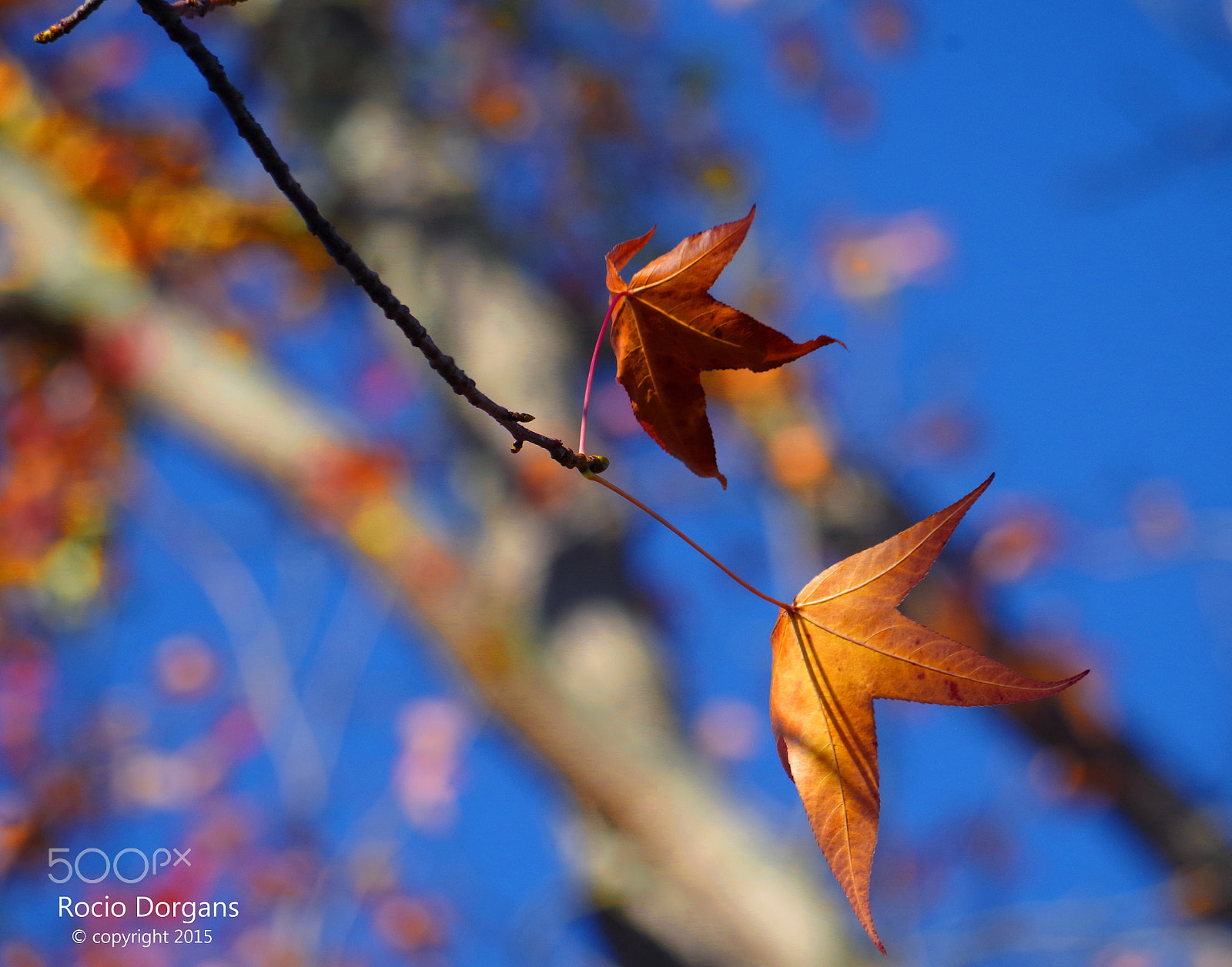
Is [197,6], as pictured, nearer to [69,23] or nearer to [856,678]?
[69,23]

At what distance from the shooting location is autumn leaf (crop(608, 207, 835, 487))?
0.54m

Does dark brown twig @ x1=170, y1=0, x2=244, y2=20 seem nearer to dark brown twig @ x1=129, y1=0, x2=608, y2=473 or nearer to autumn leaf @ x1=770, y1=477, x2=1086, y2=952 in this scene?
dark brown twig @ x1=129, y1=0, x2=608, y2=473

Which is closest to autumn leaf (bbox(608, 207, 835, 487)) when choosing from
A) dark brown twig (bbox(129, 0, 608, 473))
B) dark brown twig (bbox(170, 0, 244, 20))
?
dark brown twig (bbox(129, 0, 608, 473))

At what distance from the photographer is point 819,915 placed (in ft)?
5.69

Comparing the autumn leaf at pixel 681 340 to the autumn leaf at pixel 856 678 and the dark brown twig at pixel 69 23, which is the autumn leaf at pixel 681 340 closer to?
the autumn leaf at pixel 856 678

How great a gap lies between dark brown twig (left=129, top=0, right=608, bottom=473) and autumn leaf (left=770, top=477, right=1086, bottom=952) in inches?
9.1

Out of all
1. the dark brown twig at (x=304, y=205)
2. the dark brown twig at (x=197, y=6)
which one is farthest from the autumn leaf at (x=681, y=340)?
the dark brown twig at (x=197, y=6)

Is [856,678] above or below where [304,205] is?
below

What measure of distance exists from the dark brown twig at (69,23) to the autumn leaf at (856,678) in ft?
1.80

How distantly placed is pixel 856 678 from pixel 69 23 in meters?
0.63

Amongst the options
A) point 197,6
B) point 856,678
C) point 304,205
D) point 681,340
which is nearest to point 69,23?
point 197,6

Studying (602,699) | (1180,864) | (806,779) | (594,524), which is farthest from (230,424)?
(1180,864)

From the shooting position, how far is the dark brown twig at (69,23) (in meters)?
0.45

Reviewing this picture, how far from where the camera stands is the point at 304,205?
0.43m
